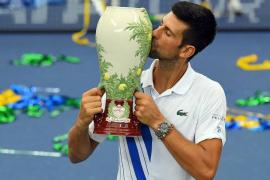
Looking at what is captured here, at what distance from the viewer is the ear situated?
330 cm

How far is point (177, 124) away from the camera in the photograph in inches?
130

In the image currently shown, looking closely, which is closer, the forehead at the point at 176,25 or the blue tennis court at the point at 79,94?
the forehead at the point at 176,25

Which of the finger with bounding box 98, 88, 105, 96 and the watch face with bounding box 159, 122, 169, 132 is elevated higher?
the finger with bounding box 98, 88, 105, 96

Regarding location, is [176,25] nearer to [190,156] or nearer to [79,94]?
[190,156]

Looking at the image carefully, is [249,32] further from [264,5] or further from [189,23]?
[189,23]

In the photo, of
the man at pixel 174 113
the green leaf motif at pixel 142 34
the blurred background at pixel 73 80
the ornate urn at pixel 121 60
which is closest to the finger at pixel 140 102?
the man at pixel 174 113

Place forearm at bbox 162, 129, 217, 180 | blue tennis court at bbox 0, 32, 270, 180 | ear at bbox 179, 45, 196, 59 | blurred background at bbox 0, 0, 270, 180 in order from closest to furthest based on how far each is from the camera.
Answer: forearm at bbox 162, 129, 217, 180 < ear at bbox 179, 45, 196, 59 < blue tennis court at bbox 0, 32, 270, 180 < blurred background at bbox 0, 0, 270, 180

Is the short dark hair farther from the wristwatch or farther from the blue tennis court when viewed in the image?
the blue tennis court

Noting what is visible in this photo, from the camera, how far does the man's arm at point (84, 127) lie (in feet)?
10.3

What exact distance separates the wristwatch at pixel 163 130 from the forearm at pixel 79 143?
41 cm

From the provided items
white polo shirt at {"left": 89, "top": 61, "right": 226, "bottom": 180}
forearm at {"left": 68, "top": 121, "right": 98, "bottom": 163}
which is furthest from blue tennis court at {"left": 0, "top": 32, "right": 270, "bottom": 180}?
white polo shirt at {"left": 89, "top": 61, "right": 226, "bottom": 180}

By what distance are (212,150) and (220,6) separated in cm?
930

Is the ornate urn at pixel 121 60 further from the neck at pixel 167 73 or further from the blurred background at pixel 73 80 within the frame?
the blurred background at pixel 73 80

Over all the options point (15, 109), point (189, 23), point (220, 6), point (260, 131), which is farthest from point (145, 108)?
point (220, 6)
